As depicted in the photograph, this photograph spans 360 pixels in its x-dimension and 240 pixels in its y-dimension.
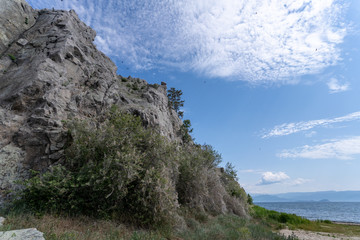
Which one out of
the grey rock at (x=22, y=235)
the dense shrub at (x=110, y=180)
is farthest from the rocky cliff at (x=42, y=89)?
the grey rock at (x=22, y=235)

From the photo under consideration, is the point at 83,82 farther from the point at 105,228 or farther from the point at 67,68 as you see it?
the point at 105,228

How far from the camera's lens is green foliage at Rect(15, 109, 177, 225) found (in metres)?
8.48

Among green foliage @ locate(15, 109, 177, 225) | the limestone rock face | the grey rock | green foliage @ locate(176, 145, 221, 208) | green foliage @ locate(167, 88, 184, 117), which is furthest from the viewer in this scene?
green foliage @ locate(167, 88, 184, 117)

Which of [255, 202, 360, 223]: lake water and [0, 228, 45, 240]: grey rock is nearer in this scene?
[0, 228, 45, 240]: grey rock

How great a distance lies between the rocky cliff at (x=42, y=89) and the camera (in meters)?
11.4

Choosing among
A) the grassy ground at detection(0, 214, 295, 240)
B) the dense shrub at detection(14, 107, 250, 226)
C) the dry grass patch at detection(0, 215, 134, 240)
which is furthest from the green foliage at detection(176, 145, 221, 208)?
the dry grass patch at detection(0, 215, 134, 240)

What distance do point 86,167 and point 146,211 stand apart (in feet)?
12.7

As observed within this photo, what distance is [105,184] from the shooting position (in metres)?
9.04

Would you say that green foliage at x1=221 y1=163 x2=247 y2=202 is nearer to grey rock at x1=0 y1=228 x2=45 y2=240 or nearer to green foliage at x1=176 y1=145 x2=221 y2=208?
green foliage at x1=176 y1=145 x2=221 y2=208

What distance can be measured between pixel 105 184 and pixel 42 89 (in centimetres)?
1031

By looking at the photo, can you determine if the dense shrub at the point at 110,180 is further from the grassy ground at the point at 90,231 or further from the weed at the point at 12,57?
the weed at the point at 12,57

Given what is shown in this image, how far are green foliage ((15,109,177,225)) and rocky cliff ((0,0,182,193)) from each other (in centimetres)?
234

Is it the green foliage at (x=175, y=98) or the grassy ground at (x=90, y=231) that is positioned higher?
the green foliage at (x=175, y=98)

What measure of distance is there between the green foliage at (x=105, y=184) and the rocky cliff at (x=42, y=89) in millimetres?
2338
